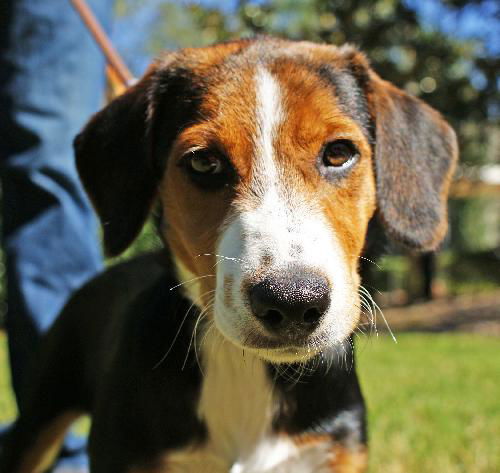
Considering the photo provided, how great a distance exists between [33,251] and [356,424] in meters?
1.96

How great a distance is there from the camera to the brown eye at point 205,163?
2.58m

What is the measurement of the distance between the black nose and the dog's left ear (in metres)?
0.81

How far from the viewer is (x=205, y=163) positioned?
8.52ft

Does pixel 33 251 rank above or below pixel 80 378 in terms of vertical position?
above

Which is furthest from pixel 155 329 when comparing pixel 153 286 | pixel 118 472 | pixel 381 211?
pixel 381 211

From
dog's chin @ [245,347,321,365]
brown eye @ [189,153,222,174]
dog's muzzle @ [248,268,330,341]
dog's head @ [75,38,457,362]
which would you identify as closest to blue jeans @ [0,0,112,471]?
dog's head @ [75,38,457,362]

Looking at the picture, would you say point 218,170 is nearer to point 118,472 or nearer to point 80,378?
point 118,472

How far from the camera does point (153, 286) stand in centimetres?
312

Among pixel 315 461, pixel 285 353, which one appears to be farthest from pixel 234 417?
pixel 285 353

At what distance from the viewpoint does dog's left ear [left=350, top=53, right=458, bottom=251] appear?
2865 mm

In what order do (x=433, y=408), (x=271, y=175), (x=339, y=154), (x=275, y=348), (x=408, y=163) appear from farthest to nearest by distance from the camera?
(x=433, y=408), (x=408, y=163), (x=339, y=154), (x=271, y=175), (x=275, y=348)

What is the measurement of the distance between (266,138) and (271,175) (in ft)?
0.45

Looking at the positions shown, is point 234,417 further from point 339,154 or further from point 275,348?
point 339,154

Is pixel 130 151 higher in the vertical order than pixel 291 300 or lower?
higher
